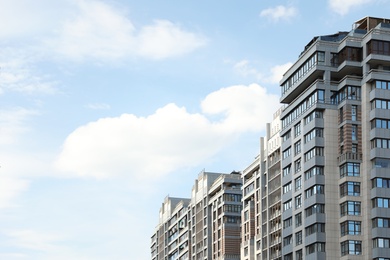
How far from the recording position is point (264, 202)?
159m

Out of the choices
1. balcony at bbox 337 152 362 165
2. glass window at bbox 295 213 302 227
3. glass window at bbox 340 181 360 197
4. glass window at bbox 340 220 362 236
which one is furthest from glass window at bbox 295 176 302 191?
glass window at bbox 340 220 362 236

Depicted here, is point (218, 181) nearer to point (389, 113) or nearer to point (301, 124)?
point (301, 124)

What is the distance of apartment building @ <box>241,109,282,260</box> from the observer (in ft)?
497

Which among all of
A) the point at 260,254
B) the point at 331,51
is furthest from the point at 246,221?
the point at 331,51

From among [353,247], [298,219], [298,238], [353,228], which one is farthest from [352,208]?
[298,238]

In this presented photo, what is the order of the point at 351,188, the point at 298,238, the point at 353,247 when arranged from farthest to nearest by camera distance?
the point at 298,238, the point at 351,188, the point at 353,247

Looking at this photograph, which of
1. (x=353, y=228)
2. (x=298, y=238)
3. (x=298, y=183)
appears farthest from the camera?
(x=298, y=183)

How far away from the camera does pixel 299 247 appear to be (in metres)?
133

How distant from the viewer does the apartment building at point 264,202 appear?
497 ft

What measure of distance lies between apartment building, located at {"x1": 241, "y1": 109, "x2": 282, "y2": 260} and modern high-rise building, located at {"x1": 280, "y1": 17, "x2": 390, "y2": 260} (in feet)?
45.2

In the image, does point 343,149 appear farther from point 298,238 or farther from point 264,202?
point 264,202

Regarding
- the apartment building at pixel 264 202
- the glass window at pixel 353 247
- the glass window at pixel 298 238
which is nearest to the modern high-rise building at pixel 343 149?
the glass window at pixel 298 238

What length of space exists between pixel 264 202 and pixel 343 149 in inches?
1303

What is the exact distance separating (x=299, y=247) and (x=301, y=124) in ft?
60.3
